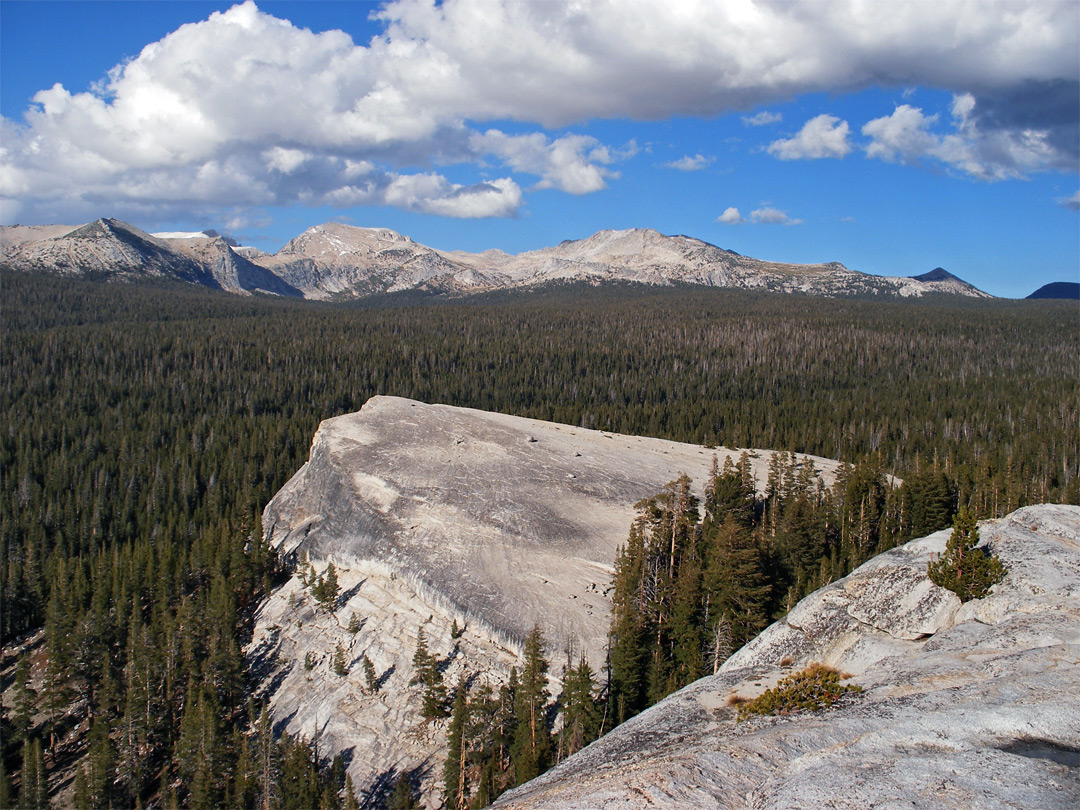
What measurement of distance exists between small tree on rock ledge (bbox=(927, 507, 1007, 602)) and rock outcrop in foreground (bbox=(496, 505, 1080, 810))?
17.3 inches

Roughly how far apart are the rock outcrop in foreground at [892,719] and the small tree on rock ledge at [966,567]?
440 millimetres

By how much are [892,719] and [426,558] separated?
155 ft

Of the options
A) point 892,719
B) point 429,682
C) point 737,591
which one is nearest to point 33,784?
point 429,682

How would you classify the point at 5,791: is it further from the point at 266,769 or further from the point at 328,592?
the point at 328,592

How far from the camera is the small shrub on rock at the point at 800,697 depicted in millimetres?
21312

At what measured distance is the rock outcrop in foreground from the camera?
15562 millimetres

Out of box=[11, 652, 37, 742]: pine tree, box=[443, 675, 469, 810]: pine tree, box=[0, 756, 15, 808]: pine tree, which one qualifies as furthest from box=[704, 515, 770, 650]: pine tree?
box=[11, 652, 37, 742]: pine tree

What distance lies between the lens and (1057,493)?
92.4m

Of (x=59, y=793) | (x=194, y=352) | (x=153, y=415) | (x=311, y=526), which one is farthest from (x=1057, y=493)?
(x=194, y=352)

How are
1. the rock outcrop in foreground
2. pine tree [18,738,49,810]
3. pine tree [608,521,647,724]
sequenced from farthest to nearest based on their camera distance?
pine tree [18,738,49,810], pine tree [608,521,647,724], the rock outcrop in foreground

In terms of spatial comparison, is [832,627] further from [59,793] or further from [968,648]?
[59,793]

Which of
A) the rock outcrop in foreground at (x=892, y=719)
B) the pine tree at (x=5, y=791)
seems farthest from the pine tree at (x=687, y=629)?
the pine tree at (x=5, y=791)

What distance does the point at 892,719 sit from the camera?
61.7 feet

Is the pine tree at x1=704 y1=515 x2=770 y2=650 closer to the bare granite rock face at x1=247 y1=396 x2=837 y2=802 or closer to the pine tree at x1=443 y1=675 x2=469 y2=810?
the bare granite rock face at x1=247 y1=396 x2=837 y2=802
